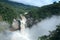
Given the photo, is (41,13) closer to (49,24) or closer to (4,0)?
(49,24)

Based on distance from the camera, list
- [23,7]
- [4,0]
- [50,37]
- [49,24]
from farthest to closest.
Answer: [4,0] < [23,7] < [49,24] < [50,37]

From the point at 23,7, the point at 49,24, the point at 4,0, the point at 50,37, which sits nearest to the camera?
the point at 50,37

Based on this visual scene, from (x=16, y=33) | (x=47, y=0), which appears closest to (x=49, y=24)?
(x=16, y=33)

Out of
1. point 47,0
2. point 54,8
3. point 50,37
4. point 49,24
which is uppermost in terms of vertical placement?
point 47,0

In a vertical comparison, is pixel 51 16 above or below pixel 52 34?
above

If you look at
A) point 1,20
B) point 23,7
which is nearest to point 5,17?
point 1,20

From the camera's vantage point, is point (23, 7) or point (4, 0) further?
point (4, 0)

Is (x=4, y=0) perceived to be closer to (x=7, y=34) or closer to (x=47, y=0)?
(x=47, y=0)
